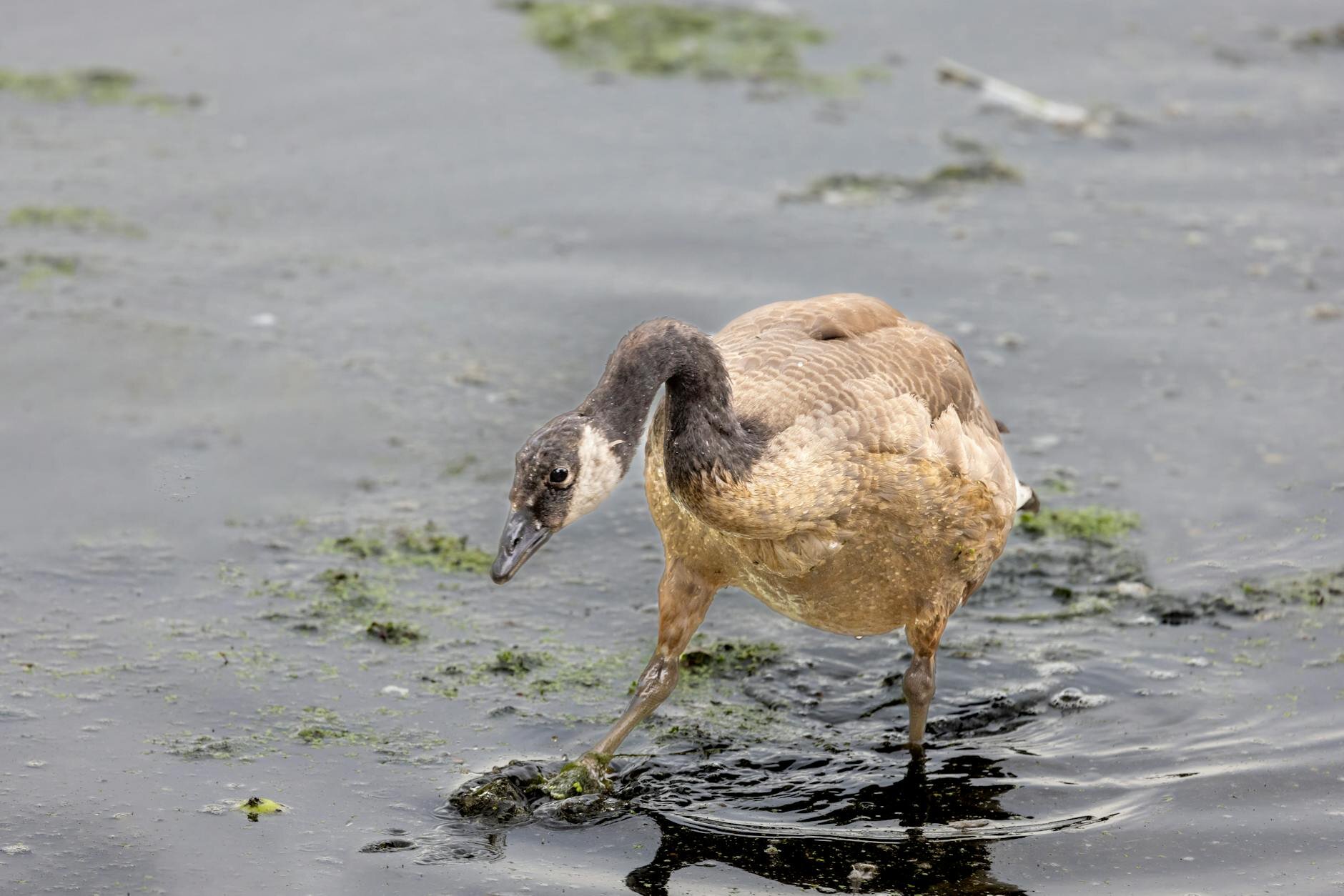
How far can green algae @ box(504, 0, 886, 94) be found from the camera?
12.0 meters

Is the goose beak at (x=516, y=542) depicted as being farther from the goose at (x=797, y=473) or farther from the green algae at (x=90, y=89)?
the green algae at (x=90, y=89)

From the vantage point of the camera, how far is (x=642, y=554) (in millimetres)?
7660

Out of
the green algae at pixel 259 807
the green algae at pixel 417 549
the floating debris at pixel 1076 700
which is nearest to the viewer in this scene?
the green algae at pixel 259 807

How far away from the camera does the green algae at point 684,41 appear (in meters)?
12.0

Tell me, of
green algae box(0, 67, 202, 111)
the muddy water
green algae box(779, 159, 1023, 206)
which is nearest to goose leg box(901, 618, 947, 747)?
the muddy water

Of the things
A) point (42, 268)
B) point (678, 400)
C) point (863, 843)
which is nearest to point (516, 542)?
point (678, 400)

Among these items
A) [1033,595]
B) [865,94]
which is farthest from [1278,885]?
[865,94]

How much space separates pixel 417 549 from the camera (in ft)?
24.6

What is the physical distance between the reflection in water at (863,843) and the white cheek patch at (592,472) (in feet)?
4.44

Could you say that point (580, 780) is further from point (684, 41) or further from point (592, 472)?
point (684, 41)

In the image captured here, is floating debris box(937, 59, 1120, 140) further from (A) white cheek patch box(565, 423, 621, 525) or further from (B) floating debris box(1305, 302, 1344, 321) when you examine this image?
(A) white cheek patch box(565, 423, 621, 525)

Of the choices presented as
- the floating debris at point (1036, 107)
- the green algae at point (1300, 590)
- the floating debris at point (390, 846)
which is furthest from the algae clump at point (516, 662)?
the floating debris at point (1036, 107)

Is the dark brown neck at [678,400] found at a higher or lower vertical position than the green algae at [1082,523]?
higher

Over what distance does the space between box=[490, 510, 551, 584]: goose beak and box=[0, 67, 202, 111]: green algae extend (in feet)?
24.4
